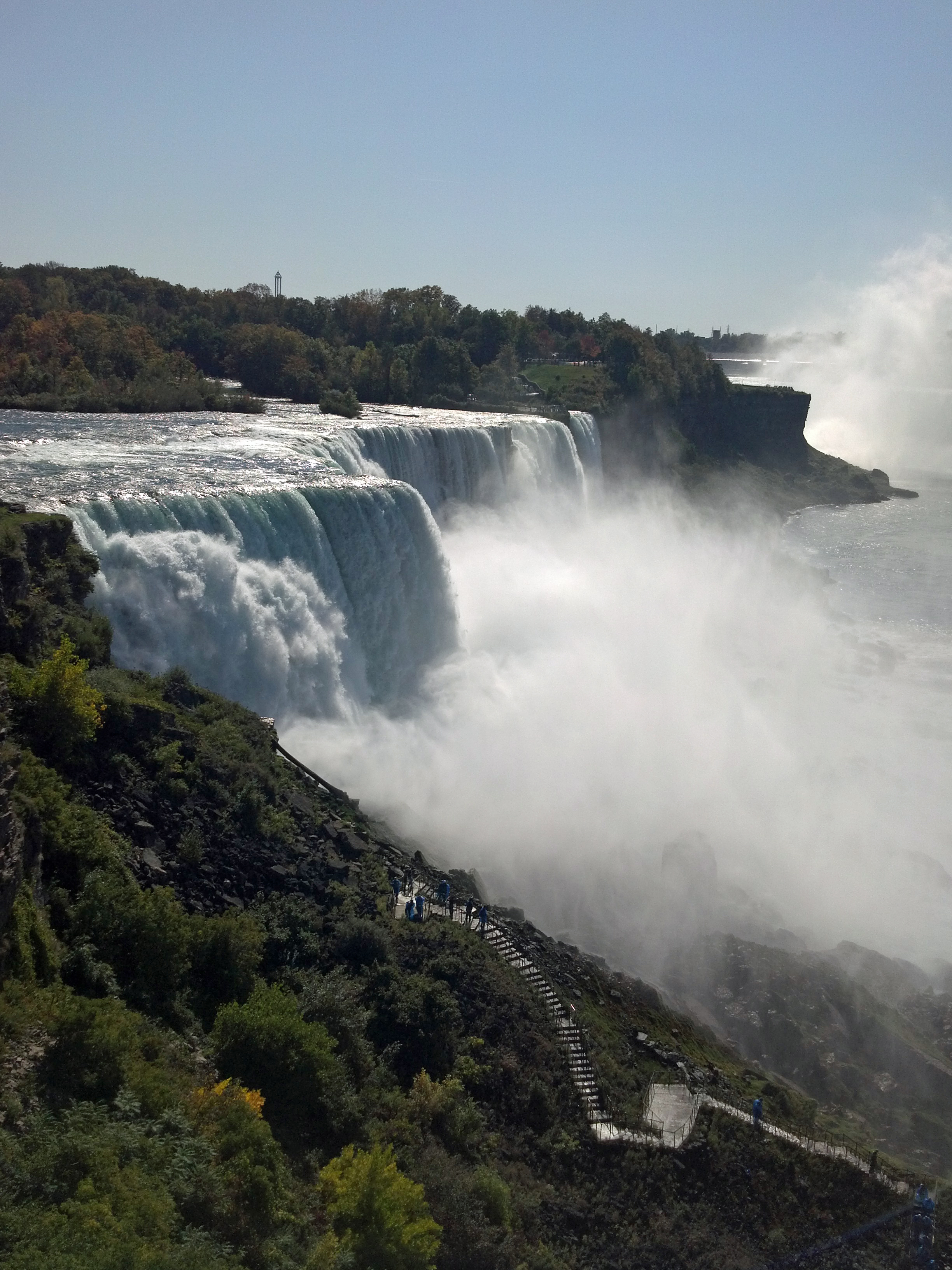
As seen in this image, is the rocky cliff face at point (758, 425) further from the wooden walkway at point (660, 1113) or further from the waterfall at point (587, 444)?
the wooden walkway at point (660, 1113)

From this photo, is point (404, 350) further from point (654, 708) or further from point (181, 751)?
point (181, 751)

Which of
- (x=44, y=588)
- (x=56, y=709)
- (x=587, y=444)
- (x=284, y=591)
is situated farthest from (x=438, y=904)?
(x=587, y=444)

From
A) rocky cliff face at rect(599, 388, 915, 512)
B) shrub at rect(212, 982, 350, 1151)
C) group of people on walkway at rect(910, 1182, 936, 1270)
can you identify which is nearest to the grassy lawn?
rocky cliff face at rect(599, 388, 915, 512)

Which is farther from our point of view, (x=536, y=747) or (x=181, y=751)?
(x=536, y=747)

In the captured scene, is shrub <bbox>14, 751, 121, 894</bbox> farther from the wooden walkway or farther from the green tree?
the wooden walkway

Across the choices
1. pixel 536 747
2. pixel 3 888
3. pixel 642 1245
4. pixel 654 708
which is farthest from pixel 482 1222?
pixel 654 708
